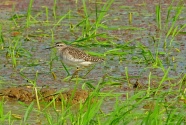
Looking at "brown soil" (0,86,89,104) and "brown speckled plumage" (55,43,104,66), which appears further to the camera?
"brown speckled plumage" (55,43,104,66)

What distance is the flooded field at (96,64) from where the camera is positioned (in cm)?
847

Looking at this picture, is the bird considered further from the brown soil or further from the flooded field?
the brown soil

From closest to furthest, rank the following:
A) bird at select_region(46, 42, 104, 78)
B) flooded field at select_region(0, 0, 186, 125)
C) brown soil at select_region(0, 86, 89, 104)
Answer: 1. flooded field at select_region(0, 0, 186, 125)
2. brown soil at select_region(0, 86, 89, 104)
3. bird at select_region(46, 42, 104, 78)

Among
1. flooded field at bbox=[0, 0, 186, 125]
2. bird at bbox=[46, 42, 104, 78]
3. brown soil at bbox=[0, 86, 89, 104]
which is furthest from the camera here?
bird at bbox=[46, 42, 104, 78]

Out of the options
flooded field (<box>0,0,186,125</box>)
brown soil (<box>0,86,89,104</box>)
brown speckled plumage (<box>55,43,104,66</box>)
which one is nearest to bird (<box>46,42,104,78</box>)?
brown speckled plumage (<box>55,43,104,66</box>)

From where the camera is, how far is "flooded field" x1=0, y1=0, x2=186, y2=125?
847 centimetres

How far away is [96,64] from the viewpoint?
11523 millimetres

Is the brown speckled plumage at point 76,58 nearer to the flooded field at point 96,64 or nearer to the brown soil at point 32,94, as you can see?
the flooded field at point 96,64

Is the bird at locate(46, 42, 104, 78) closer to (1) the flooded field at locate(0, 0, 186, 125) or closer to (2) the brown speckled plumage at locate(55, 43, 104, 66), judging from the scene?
(2) the brown speckled plumage at locate(55, 43, 104, 66)

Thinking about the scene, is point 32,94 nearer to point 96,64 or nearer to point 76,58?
point 76,58

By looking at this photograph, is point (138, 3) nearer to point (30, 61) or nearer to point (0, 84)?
point (30, 61)

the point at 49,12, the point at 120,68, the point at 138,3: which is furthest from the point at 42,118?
the point at 138,3

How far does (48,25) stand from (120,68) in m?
2.62

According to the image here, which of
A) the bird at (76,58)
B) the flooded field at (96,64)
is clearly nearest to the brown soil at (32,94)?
the flooded field at (96,64)
